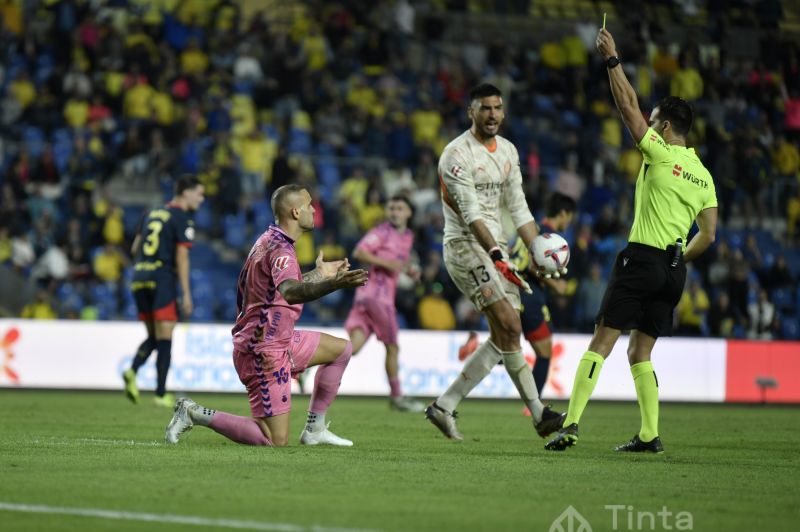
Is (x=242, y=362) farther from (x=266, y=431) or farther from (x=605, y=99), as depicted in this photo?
(x=605, y=99)

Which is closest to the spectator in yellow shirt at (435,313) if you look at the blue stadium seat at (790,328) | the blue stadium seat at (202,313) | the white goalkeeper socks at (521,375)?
the blue stadium seat at (202,313)

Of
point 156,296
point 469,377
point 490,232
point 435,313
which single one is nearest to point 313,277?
point 490,232

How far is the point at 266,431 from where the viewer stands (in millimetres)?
9477

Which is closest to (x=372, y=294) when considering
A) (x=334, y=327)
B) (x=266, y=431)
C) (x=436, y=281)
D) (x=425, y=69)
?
(x=334, y=327)

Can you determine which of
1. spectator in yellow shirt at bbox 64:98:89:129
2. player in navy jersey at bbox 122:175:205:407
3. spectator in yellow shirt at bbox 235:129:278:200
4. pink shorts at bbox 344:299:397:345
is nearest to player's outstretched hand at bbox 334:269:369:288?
player in navy jersey at bbox 122:175:205:407

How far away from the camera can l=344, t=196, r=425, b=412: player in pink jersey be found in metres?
15.8

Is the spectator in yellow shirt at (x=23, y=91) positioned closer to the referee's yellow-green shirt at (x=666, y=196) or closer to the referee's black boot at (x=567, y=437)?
the referee's yellow-green shirt at (x=666, y=196)

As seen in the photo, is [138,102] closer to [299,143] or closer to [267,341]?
[299,143]

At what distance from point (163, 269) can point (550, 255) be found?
21.4 ft

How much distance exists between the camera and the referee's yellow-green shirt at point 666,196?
9570 millimetres

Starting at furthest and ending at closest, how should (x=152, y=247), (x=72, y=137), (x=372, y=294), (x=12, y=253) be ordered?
(x=72, y=137) → (x=12, y=253) → (x=372, y=294) → (x=152, y=247)

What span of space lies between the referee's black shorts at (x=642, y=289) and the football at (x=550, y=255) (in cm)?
40

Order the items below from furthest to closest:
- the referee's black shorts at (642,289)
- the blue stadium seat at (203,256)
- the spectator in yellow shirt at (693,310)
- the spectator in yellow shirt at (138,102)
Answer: the spectator in yellow shirt at (138,102) → the blue stadium seat at (203,256) → the spectator in yellow shirt at (693,310) → the referee's black shorts at (642,289)

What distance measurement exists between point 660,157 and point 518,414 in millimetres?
6544
